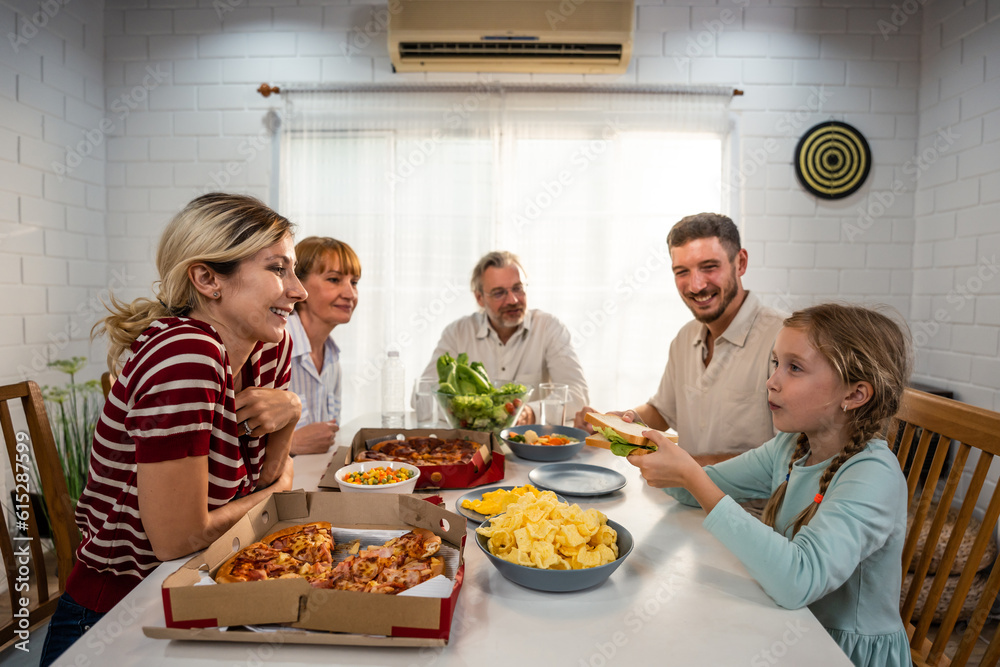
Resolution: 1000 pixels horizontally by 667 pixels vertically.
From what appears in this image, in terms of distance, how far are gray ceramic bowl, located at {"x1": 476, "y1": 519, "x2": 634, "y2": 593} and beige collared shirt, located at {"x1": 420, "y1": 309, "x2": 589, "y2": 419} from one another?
78.9 inches

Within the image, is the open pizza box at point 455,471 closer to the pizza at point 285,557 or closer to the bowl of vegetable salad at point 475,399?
the bowl of vegetable salad at point 475,399

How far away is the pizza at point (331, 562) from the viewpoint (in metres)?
0.93

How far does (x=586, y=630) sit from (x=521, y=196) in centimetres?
297

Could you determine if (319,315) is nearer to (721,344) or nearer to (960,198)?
(721,344)

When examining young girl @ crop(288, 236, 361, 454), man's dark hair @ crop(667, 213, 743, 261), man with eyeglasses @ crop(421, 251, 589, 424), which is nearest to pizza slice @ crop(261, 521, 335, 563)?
young girl @ crop(288, 236, 361, 454)

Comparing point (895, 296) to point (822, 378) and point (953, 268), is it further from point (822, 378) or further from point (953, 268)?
point (822, 378)

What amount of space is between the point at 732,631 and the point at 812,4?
12.4 feet

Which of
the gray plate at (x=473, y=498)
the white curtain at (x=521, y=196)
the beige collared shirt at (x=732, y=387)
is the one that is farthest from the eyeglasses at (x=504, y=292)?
the gray plate at (x=473, y=498)

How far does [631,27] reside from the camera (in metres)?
3.15

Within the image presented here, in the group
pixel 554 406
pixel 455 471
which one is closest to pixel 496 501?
pixel 455 471

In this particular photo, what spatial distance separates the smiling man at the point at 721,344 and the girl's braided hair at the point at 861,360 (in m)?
0.78

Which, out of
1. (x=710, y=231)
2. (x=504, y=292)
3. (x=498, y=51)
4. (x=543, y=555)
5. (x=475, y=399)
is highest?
(x=498, y=51)

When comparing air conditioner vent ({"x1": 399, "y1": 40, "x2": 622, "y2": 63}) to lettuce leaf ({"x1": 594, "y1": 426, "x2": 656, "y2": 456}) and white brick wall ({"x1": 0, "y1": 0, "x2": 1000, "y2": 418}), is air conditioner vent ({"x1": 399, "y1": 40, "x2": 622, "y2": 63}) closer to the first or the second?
white brick wall ({"x1": 0, "y1": 0, "x2": 1000, "y2": 418})

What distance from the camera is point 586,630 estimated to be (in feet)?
2.90
